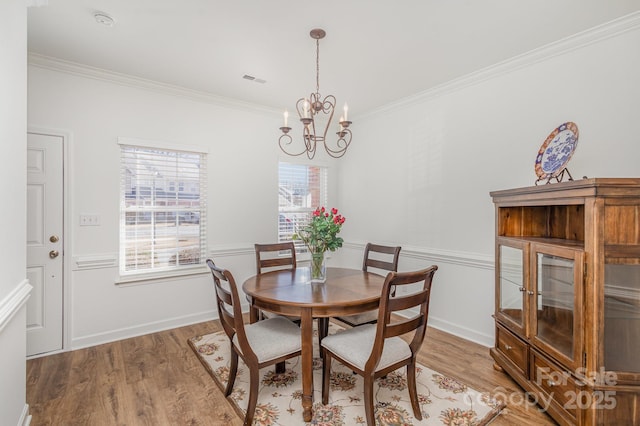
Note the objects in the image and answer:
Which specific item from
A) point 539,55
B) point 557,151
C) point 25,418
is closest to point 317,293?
point 25,418

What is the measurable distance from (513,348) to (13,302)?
3.10 metres

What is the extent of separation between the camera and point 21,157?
5.67ft

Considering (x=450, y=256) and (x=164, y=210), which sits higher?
(x=164, y=210)

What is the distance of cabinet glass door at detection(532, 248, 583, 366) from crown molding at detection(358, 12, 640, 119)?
169cm

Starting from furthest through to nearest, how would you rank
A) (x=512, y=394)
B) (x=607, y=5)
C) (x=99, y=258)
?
(x=99, y=258)
(x=512, y=394)
(x=607, y=5)

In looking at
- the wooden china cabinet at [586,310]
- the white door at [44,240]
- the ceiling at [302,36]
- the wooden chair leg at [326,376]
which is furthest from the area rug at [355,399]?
the ceiling at [302,36]

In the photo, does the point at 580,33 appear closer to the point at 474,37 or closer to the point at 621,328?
the point at 474,37

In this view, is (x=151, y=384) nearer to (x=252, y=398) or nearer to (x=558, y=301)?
(x=252, y=398)

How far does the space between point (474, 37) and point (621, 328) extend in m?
2.16

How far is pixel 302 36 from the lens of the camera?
7.80ft

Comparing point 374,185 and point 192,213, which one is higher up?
point 374,185

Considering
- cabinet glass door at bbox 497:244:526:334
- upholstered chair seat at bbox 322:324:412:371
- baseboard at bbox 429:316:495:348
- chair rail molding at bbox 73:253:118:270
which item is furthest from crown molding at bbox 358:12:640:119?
chair rail molding at bbox 73:253:118:270

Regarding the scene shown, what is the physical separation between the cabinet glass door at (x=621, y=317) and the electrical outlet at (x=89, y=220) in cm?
394

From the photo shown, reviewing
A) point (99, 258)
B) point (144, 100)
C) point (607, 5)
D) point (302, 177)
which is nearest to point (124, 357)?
point (99, 258)
